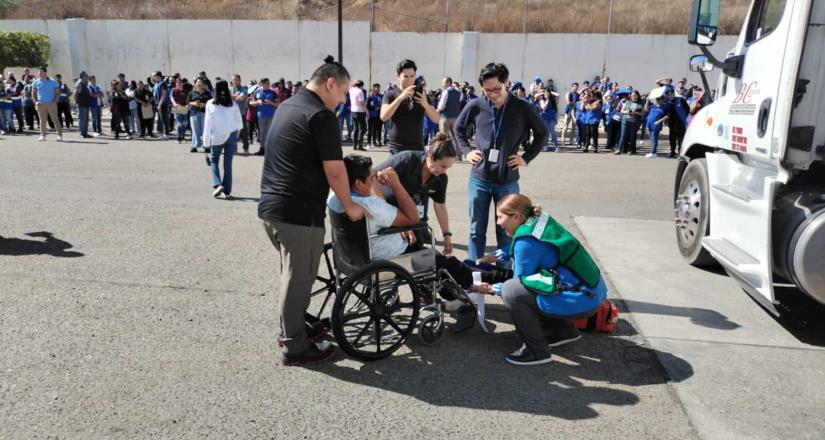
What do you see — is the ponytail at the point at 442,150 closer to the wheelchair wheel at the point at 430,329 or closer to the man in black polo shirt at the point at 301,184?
the man in black polo shirt at the point at 301,184

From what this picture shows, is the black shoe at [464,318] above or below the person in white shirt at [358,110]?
below

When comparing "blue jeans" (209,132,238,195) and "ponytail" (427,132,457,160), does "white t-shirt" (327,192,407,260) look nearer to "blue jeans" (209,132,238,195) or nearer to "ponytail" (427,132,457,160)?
"ponytail" (427,132,457,160)

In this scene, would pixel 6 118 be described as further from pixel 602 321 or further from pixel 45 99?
pixel 602 321

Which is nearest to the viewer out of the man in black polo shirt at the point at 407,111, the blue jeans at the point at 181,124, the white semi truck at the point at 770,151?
the white semi truck at the point at 770,151

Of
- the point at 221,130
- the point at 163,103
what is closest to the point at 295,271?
the point at 221,130

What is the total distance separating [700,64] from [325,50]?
79.2ft

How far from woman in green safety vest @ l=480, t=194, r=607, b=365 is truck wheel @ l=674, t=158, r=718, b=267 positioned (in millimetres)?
2295

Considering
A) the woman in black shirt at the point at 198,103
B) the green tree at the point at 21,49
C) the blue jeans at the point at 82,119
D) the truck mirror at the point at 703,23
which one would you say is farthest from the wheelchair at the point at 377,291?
the green tree at the point at 21,49

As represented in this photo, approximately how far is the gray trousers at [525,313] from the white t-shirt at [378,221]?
770 mm

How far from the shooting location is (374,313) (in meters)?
3.86

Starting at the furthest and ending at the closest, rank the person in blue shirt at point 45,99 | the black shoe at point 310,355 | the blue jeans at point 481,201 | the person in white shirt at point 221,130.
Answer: the person in blue shirt at point 45,99, the person in white shirt at point 221,130, the blue jeans at point 481,201, the black shoe at point 310,355

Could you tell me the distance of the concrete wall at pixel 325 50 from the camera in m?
26.4

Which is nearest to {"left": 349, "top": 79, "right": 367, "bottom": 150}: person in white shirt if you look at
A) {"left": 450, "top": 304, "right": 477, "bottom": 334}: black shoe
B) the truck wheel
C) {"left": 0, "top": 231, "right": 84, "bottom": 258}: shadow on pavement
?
{"left": 0, "top": 231, "right": 84, "bottom": 258}: shadow on pavement

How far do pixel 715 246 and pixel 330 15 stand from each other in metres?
28.2
